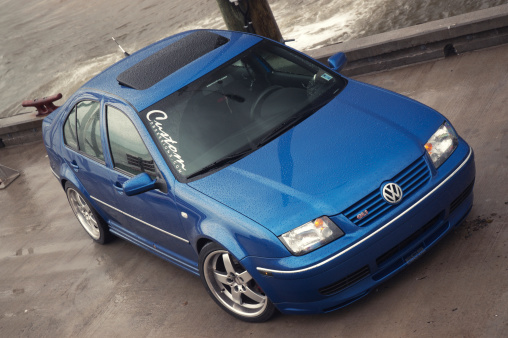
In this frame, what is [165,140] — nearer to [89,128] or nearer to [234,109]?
[234,109]

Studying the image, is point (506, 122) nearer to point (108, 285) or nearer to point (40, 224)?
point (108, 285)

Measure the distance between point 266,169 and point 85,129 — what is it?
2.34m

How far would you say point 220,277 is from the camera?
541 centimetres

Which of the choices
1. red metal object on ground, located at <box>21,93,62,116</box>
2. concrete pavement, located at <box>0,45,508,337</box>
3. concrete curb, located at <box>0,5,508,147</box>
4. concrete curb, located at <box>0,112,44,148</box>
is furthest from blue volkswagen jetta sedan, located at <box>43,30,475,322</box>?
concrete curb, located at <box>0,112,44,148</box>

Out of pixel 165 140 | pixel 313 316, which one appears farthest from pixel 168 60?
pixel 313 316

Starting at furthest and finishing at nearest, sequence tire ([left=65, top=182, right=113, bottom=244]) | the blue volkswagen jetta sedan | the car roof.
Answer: tire ([left=65, top=182, right=113, bottom=244]) → the car roof → the blue volkswagen jetta sedan

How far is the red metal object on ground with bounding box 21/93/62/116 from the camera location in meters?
11.2

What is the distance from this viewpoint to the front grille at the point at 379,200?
469cm

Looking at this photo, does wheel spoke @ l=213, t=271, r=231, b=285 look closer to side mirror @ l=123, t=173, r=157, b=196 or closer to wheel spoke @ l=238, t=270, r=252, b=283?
wheel spoke @ l=238, t=270, r=252, b=283

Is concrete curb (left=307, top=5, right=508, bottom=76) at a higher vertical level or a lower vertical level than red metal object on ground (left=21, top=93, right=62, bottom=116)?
lower

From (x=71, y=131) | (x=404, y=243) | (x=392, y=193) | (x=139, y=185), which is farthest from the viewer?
(x=71, y=131)

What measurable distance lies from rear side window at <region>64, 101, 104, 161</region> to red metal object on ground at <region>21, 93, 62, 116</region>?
4.15m

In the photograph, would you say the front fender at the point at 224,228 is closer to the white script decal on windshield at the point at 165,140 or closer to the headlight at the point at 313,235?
the headlight at the point at 313,235

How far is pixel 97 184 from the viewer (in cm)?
667
